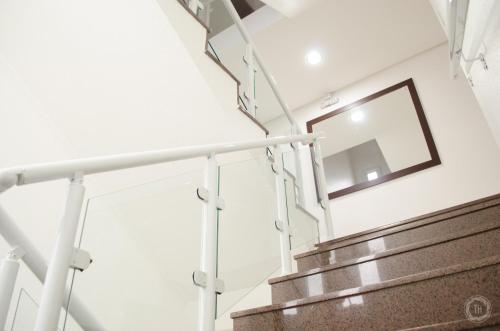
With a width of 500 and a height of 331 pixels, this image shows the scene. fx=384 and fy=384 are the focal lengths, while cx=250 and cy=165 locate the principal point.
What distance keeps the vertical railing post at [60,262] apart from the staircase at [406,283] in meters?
0.82

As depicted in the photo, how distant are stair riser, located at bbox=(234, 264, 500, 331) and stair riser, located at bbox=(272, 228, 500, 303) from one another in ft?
0.90

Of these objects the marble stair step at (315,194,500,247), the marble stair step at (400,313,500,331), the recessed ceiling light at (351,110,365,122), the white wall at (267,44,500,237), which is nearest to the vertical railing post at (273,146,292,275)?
the marble stair step at (315,194,500,247)

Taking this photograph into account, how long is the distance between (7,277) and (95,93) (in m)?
1.51

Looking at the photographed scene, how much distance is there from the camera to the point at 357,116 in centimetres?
394

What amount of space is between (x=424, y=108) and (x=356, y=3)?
1136 mm

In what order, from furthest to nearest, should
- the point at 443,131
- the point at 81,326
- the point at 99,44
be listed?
the point at 443,131, the point at 99,44, the point at 81,326

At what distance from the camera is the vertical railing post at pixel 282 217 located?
1.88 metres

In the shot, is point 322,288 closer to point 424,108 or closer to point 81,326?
point 81,326

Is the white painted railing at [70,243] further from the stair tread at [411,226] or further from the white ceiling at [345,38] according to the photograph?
the white ceiling at [345,38]

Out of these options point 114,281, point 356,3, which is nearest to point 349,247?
point 114,281

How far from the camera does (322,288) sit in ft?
5.22

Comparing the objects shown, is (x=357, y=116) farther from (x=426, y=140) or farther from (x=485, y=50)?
(x=485, y=50)

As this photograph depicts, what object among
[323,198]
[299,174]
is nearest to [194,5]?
[299,174]

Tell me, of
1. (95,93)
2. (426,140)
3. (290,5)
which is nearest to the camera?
(95,93)
